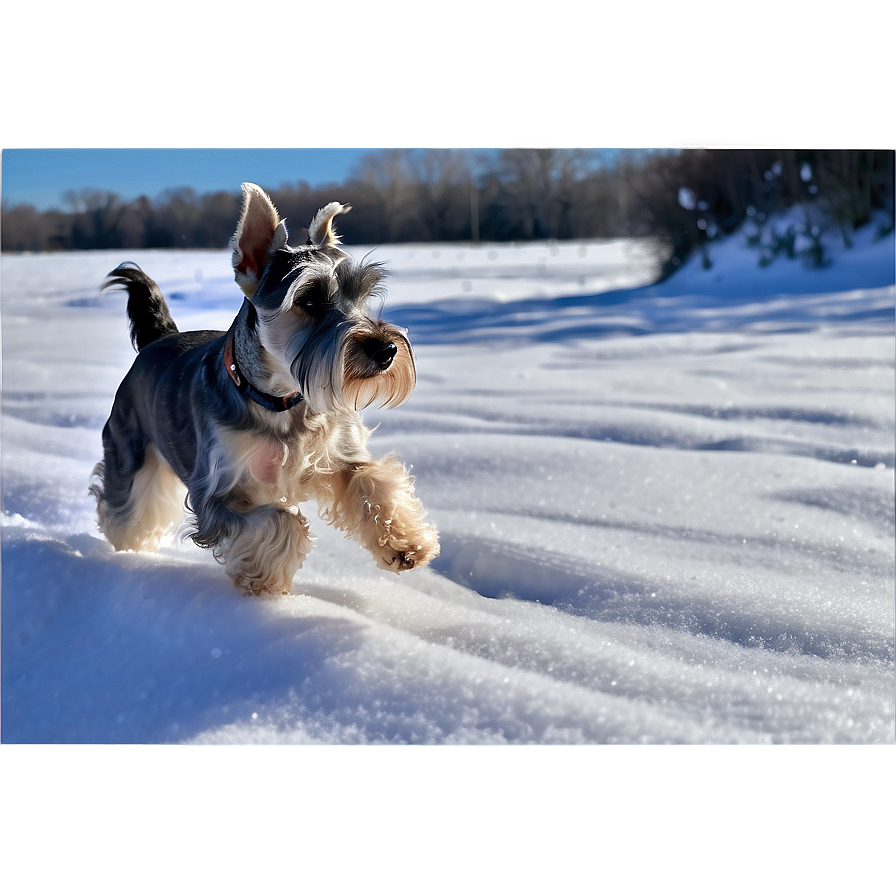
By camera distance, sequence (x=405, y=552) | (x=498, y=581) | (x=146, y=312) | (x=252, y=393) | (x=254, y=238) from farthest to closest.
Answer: (x=146, y=312) → (x=498, y=581) → (x=405, y=552) → (x=252, y=393) → (x=254, y=238)

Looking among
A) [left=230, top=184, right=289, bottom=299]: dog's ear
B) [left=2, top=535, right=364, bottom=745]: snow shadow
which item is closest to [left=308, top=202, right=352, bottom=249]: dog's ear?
[left=230, top=184, right=289, bottom=299]: dog's ear

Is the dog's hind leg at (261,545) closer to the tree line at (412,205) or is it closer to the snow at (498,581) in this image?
the snow at (498,581)

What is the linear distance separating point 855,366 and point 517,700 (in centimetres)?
589

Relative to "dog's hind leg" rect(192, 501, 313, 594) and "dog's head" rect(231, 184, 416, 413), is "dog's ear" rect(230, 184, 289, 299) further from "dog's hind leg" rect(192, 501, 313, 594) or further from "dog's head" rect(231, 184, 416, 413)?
"dog's hind leg" rect(192, 501, 313, 594)

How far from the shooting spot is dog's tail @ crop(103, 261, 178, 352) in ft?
11.0

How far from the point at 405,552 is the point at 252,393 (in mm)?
720

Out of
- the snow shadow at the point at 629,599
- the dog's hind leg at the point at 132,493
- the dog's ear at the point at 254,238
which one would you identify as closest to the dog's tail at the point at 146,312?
the dog's hind leg at the point at 132,493

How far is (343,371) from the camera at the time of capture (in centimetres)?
243

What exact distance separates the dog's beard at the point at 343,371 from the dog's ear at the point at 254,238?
0.25 m

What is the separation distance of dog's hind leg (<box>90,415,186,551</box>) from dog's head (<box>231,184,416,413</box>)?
1061 millimetres

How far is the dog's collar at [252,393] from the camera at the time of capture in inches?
106

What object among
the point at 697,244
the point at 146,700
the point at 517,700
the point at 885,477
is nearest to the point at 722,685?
the point at 517,700

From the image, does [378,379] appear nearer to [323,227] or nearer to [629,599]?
[323,227]

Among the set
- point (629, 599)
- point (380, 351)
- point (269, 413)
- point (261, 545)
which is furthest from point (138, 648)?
point (629, 599)
